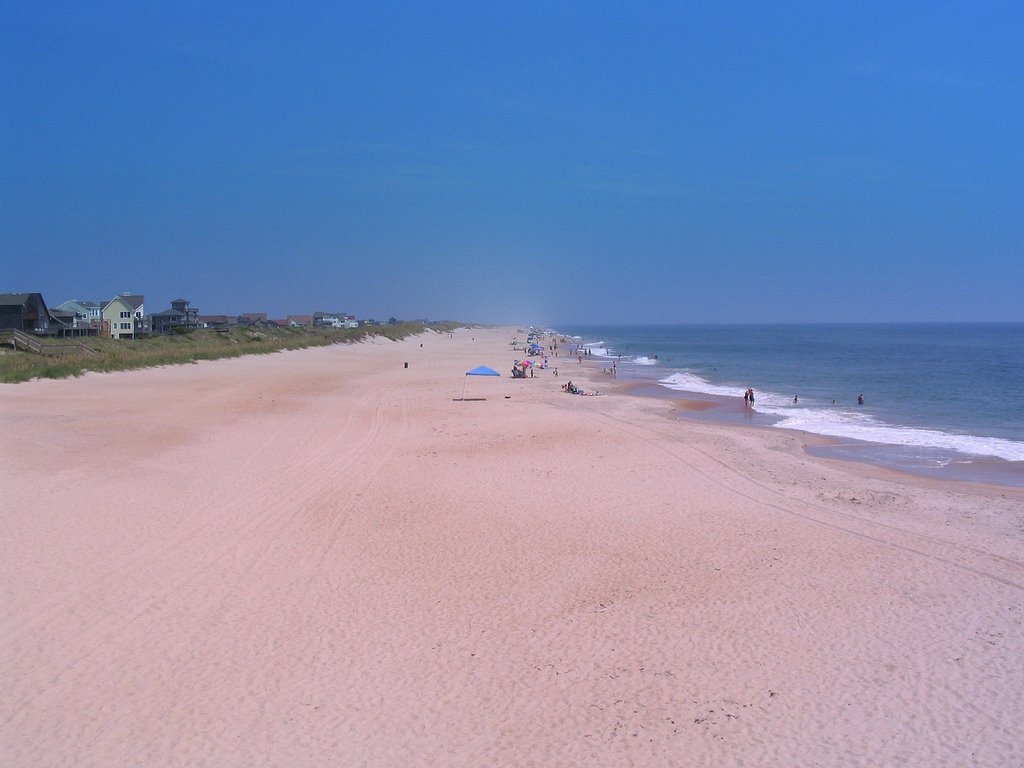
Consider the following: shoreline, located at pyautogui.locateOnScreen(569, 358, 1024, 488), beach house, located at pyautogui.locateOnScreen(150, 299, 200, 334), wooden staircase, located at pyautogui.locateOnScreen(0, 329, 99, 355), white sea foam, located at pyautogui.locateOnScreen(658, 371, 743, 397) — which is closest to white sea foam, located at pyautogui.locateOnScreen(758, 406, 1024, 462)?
shoreline, located at pyautogui.locateOnScreen(569, 358, 1024, 488)

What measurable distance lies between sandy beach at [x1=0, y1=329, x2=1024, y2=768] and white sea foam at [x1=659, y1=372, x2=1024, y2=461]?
5764mm

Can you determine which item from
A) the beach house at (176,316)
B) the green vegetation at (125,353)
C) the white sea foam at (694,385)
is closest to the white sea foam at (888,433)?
the white sea foam at (694,385)

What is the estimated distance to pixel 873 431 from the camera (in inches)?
960

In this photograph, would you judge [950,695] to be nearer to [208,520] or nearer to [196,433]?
[208,520]

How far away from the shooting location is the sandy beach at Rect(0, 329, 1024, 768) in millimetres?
6219

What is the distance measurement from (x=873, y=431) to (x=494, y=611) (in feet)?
65.4

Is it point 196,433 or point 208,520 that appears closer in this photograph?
point 208,520

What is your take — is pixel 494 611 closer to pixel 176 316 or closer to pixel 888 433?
pixel 888 433

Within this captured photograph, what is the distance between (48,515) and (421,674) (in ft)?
24.4

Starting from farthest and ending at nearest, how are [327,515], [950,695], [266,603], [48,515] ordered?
[327,515]
[48,515]
[266,603]
[950,695]

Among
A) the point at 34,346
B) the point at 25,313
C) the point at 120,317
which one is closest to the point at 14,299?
the point at 25,313

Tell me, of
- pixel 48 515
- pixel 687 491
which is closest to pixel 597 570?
pixel 687 491

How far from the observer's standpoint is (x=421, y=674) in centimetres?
721

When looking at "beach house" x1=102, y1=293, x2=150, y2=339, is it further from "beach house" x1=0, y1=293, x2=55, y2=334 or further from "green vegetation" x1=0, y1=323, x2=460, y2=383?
"beach house" x1=0, y1=293, x2=55, y2=334
